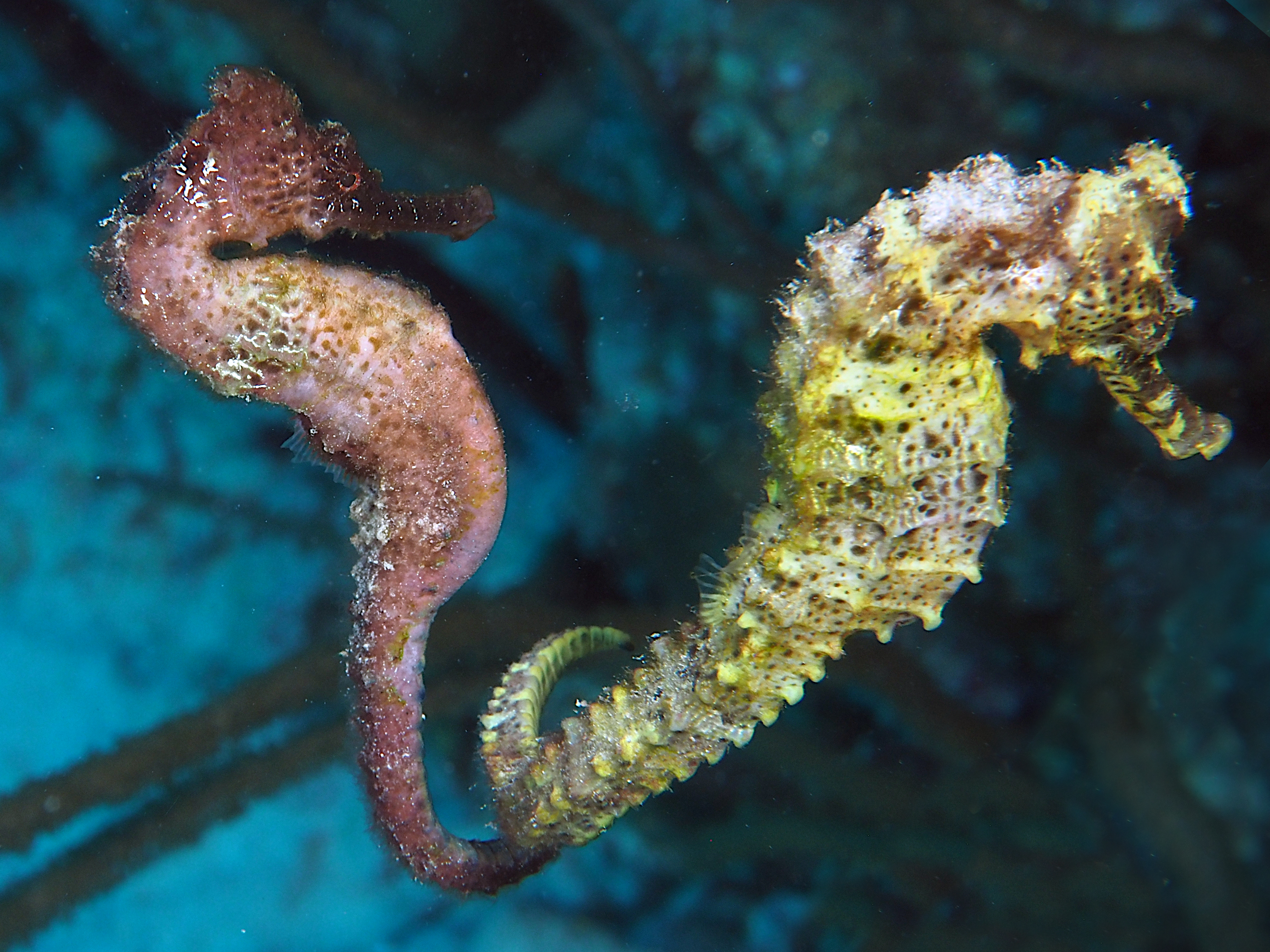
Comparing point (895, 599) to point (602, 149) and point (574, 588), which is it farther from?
point (602, 149)

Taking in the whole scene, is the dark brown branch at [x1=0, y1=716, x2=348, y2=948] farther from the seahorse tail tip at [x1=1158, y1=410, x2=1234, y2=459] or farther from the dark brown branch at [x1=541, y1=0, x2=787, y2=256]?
the seahorse tail tip at [x1=1158, y1=410, x2=1234, y2=459]

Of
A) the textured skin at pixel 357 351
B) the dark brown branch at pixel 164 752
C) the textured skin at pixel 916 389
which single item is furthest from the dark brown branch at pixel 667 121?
the dark brown branch at pixel 164 752

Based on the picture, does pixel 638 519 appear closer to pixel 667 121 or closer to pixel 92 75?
pixel 667 121

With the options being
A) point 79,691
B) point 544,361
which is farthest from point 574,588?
point 79,691

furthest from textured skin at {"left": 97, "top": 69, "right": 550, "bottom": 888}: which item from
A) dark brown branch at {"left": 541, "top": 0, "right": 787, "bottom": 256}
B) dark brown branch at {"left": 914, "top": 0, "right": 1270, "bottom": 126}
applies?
dark brown branch at {"left": 914, "top": 0, "right": 1270, "bottom": 126}

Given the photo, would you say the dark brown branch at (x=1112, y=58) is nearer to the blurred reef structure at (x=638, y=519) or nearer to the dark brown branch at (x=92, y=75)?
the blurred reef structure at (x=638, y=519)

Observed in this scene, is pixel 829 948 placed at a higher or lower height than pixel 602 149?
lower

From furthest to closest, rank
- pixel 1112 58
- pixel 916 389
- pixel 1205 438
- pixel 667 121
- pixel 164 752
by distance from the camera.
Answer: pixel 164 752 < pixel 667 121 < pixel 1112 58 < pixel 1205 438 < pixel 916 389

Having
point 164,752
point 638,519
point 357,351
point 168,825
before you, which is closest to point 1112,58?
point 638,519
